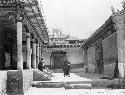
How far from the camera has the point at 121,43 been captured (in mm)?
16984

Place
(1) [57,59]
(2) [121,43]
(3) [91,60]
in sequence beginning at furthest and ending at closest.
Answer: (1) [57,59]
(3) [91,60]
(2) [121,43]

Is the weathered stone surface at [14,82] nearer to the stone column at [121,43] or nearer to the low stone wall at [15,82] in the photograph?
the low stone wall at [15,82]

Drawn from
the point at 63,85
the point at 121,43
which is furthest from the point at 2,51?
the point at 121,43

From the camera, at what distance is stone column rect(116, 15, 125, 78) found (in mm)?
16703

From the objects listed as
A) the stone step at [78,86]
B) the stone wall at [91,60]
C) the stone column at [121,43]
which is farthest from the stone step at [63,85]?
the stone wall at [91,60]

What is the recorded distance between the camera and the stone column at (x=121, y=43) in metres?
16.7

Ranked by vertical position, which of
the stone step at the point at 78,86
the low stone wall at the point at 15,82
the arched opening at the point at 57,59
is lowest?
the stone step at the point at 78,86

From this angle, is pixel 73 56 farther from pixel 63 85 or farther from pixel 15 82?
pixel 15 82

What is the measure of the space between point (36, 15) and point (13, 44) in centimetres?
697

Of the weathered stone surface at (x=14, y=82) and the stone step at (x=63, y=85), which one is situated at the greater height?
the weathered stone surface at (x=14, y=82)

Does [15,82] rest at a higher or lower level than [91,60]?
lower

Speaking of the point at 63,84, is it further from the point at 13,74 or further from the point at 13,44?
the point at 13,44

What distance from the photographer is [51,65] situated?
41.2m

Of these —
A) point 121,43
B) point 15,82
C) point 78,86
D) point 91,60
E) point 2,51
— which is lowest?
point 78,86
